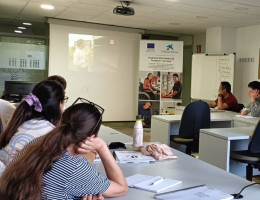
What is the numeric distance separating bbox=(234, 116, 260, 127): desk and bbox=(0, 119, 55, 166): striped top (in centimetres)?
280

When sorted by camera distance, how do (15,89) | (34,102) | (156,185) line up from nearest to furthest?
(156,185) < (34,102) < (15,89)

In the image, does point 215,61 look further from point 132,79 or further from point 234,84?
point 132,79

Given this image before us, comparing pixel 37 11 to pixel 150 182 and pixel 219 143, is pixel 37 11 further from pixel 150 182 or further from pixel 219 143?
pixel 150 182

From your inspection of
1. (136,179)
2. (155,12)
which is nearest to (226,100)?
(155,12)

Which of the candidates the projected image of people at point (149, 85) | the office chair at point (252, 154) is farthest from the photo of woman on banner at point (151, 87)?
the office chair at point (252, 154)

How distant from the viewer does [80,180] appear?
1.17 metres

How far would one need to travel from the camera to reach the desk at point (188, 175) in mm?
1461

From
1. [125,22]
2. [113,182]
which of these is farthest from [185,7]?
[113,182]

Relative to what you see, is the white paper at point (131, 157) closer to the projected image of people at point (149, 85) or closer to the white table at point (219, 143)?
the white table at point (219, 143)

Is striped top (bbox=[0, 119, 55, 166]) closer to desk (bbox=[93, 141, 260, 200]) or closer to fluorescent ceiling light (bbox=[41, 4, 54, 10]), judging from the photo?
desk (bbox=[93, 141, 260, 200])

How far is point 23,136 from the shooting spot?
5.65 feet

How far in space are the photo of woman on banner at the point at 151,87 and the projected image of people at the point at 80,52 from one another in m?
1.43

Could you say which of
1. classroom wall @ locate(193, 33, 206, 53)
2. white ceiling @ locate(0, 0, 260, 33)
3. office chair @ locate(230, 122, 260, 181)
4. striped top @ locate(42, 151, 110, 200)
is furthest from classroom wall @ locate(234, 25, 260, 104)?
striped top @ locate(42, 151, 110, 200)

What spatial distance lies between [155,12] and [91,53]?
2.26 m
